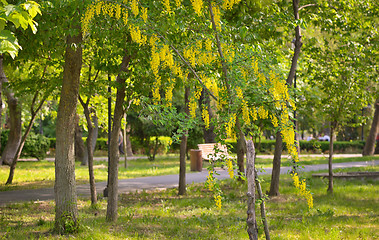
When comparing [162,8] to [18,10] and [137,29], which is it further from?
[18,10]

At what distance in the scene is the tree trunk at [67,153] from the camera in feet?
19.8

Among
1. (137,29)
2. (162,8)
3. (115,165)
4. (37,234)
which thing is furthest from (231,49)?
(37,234)

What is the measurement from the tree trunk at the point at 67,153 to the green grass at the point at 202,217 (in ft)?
0.88

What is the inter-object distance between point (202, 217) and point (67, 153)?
2790 millimetres

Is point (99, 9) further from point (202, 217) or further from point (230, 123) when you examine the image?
point (202, 217)

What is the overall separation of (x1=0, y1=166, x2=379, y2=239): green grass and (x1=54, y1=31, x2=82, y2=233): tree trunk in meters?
0.27

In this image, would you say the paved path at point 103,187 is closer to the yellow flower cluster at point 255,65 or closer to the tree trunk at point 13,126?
the yellow flower cluster at point 255,65

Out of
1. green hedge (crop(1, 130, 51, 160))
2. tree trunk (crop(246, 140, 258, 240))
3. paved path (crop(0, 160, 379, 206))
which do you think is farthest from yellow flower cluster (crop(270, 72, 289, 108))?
green hedge (crop(1, 130, 51, 160))

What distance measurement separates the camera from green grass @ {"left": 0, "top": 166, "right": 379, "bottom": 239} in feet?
20.5

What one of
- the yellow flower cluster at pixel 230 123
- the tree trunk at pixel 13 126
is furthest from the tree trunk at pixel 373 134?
the yellow flower cluster at pixel 230 123

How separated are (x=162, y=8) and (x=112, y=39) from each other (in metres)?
1.23

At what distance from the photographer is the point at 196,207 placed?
8664mm

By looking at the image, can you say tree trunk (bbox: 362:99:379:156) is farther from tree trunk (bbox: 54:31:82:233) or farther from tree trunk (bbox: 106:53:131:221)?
tree trunk (bbox: 54:31:82:233)

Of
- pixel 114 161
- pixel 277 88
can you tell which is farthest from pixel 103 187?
pixel 277 88
